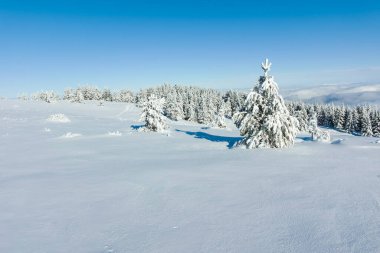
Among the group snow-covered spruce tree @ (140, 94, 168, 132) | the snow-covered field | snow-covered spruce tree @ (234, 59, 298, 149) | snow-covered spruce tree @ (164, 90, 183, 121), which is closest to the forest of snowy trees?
snow-covered spruce tree @ (164, 90, 183, 121)

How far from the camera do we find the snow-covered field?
229 inches

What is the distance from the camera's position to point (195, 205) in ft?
26.3

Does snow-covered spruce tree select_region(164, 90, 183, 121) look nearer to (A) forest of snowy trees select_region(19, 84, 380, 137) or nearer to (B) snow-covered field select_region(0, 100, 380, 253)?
(A) forest of snowy trees select_region(19, 84, 380, 137)

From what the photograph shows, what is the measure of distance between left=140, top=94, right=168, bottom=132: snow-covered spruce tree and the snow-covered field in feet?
61.0

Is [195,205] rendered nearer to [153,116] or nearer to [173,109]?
[153,116]

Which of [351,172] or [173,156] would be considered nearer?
[351,172]

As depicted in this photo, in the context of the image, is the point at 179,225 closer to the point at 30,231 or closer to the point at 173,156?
the point at 30,231

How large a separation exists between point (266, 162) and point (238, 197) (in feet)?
19.8

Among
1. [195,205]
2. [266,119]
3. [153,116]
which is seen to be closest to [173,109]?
[153,116]

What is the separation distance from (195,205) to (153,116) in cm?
2709

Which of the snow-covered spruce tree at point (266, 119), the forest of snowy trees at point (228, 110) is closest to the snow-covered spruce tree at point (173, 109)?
the forest of snowy trees at point (228, 110)

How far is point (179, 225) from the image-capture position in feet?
22.0

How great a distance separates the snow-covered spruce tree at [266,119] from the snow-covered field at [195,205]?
464 centimetres

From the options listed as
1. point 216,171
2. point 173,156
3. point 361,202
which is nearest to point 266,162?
point 216,171
